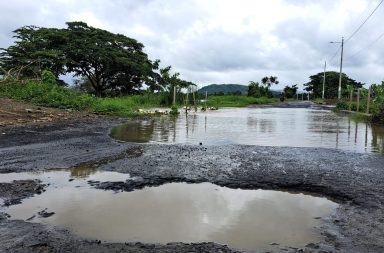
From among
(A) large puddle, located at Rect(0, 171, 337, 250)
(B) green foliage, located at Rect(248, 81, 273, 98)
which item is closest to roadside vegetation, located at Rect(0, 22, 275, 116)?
(A) large puddle, located at Rect(0, 171, 337, 250)

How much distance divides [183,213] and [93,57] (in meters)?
28.9

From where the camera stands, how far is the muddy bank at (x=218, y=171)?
328cm

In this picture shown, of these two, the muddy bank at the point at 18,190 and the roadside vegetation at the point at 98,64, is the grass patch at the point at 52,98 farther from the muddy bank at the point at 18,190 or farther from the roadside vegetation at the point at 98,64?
the muddy bank at the point at 18,190

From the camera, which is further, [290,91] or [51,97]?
[290,91]

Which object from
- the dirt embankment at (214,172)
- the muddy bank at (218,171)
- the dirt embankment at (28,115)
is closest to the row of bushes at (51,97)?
the dirt embankment at (28,115)

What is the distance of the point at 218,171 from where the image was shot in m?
5.96

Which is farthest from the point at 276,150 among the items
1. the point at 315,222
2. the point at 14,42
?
the point at 14,42

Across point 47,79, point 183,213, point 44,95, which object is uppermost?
point 47,79

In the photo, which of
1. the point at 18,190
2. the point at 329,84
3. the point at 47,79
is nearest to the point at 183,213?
the point at 18,190

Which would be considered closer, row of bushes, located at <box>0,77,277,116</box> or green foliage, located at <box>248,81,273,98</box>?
row of bushes, located at <box>0,77,277,116</box>

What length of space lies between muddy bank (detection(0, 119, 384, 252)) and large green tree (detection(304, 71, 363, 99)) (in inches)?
2633

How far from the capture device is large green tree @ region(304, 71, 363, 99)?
72.1 m

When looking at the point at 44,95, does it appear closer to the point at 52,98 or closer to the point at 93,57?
the point at 52,98

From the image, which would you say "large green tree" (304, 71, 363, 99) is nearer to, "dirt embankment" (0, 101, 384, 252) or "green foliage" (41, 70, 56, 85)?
"green foliage" (41, 70, 56, 85)
